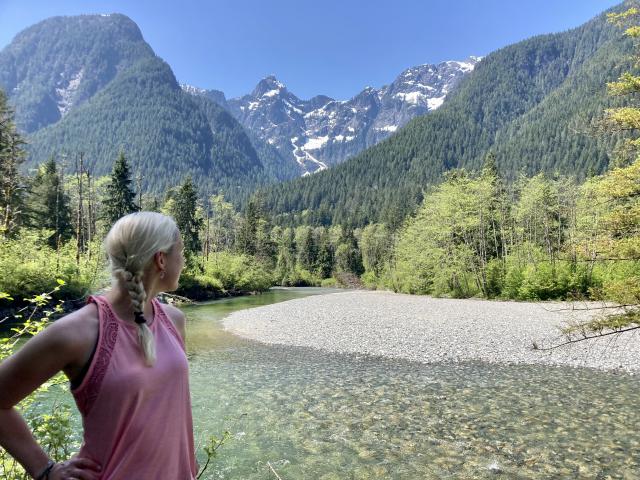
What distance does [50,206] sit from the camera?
41719 mm

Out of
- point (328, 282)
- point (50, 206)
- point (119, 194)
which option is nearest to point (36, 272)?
point (119, 194)

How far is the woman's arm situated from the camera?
1627 mm

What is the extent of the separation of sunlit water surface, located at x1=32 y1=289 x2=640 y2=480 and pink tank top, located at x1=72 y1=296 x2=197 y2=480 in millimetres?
2568

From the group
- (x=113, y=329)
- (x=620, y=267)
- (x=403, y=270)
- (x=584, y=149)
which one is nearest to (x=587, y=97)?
(x=584, y=149)

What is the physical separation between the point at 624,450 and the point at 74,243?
109 feet

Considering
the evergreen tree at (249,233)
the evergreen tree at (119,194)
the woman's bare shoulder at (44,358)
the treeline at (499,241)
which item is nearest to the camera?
the woman's bare shoulder at (44,358)

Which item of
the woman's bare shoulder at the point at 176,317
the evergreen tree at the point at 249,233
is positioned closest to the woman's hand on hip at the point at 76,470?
the woman's bare shoulder at the point at 176,317

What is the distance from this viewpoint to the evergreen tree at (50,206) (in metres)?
39.3

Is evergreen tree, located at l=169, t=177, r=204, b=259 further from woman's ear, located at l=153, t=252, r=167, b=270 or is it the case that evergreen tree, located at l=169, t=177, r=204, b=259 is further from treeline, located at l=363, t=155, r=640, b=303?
woman's ear, located at l=153, t=252, r=167, b=270

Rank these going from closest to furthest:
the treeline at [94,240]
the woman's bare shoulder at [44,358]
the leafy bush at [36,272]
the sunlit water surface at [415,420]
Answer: the woman's bare shoulder at [44,358] → the sunlit water surface at [415,420] → the leafy bush at [36,272] → the treeline at [94,240]

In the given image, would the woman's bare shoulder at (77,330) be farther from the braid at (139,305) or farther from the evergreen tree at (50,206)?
the evergreen tree at (50,206)

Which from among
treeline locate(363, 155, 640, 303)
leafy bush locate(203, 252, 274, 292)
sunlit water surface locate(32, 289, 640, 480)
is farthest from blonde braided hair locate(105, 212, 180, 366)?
leafy bush locate(203, 252, 274, 292)

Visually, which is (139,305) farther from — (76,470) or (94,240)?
(94,240)

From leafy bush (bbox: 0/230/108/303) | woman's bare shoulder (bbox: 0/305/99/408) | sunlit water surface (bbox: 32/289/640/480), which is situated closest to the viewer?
woman's bare shoulder (bbox: 0/305/99/408)
